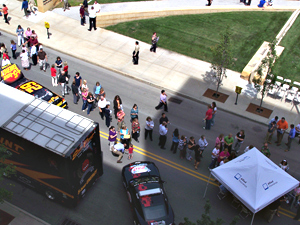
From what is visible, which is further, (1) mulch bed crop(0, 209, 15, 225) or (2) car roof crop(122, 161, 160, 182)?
(2) car roof crop(122, 161, 160, 182)

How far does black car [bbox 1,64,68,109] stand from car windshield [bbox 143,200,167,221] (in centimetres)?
764

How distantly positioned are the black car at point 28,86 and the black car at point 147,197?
567 cm

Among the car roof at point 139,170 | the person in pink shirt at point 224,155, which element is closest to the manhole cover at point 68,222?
the car roof at point 139,170

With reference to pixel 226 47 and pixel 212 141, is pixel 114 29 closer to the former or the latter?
pixel 226 47

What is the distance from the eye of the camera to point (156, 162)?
16750 millimetres

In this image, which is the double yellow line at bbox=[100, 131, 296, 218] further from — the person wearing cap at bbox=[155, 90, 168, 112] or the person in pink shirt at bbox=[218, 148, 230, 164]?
the person wearing cap at bbox=[155, 90, 168, 112]

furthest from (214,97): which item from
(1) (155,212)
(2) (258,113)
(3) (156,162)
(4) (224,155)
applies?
(1) (155,212)

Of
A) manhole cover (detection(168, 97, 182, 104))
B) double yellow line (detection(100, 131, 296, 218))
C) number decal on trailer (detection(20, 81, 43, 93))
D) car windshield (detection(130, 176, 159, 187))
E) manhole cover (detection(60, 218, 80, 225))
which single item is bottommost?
Result: manhole cover (detection(60, 218, 80, 225))

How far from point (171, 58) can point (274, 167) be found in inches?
476

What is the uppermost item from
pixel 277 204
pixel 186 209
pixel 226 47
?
pixel 226 47

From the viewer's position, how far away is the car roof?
14762 millimetres

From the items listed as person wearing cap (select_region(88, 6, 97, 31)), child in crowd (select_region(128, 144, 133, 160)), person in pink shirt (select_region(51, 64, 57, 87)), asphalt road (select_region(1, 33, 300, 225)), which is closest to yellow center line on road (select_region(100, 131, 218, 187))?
asphalt road (select_region(1, 33, 300, 225))

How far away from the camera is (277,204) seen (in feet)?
46.6

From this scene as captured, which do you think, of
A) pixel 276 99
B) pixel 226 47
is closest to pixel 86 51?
pixel 226 47
